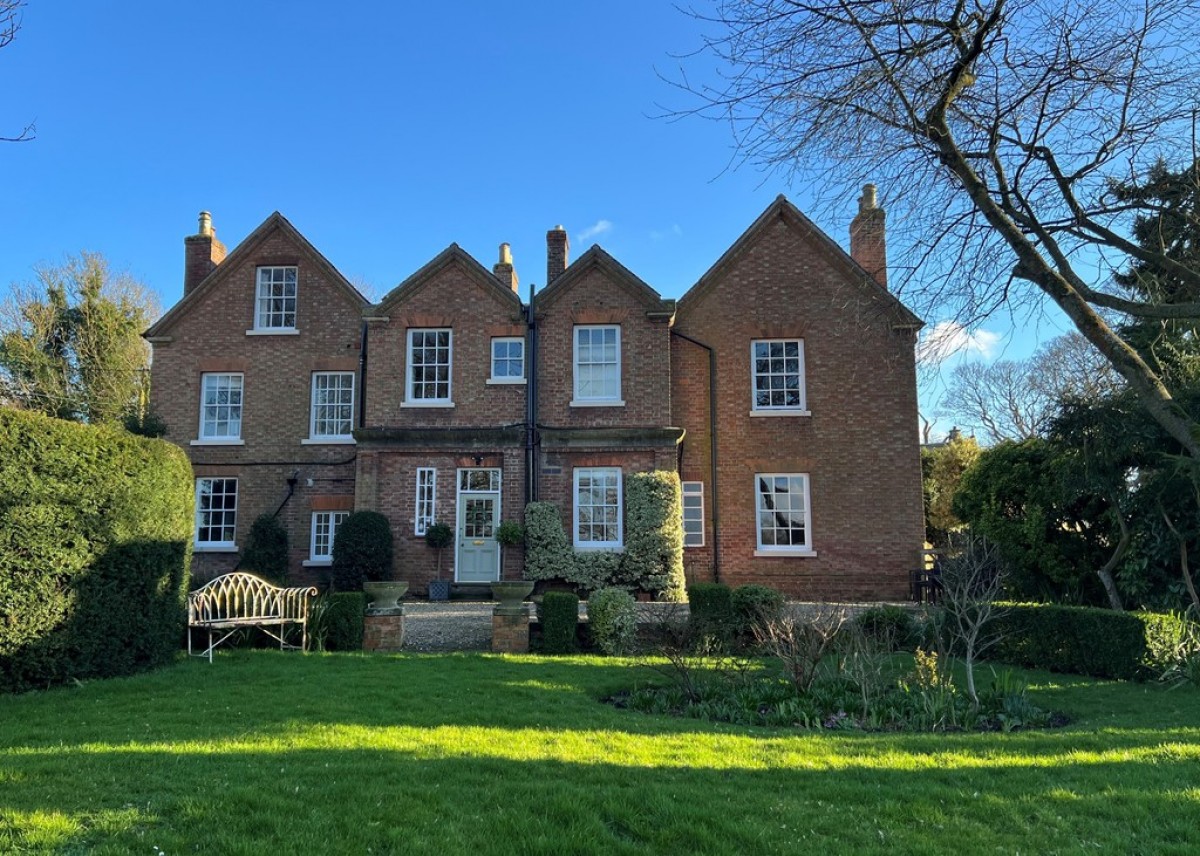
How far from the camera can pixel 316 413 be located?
792 inches

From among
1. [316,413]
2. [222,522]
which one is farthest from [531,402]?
[222,522]

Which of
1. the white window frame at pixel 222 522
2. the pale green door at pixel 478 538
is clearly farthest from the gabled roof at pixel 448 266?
the white window frame at pixel 222 522

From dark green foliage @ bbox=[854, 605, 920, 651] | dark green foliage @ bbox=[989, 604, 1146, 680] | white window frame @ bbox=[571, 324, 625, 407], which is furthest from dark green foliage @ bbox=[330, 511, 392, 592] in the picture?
dark green foliage @ bbox=[989, 604, 1146, 680]

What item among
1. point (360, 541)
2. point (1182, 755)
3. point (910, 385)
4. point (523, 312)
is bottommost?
point (1182, 755)

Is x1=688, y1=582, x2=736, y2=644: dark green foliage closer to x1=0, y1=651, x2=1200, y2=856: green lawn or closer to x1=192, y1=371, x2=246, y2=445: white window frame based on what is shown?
x1=0, y1=651, x2=1200, y2=856: green lawn

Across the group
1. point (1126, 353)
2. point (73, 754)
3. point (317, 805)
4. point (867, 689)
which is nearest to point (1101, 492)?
point (1126, 353)

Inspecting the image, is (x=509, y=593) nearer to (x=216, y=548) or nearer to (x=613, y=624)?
(x=613, y=624)

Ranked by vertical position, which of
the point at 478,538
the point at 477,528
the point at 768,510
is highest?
the point at 768,510

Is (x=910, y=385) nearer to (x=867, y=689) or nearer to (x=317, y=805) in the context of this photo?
(x=867, y=689)

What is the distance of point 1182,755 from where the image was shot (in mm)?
5852

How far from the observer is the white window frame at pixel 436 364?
18469 millimetres

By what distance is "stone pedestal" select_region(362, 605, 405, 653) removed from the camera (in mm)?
11523

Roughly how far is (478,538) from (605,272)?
23.1 feet

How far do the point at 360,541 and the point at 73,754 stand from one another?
11.6 meters
